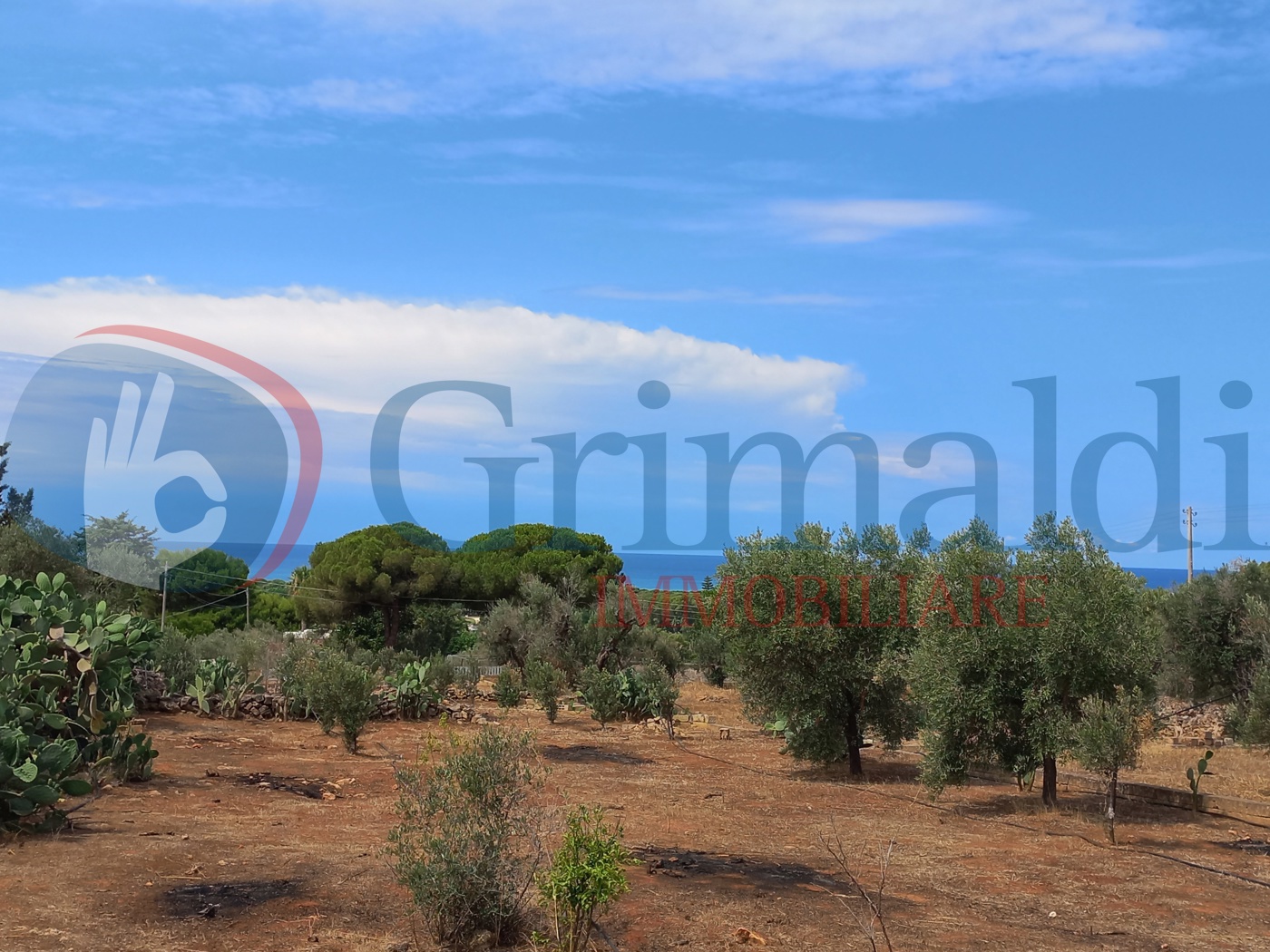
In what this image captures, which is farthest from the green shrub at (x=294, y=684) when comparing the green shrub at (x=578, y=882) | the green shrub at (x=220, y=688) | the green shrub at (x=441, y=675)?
the green shrub at (x=578, y=882)

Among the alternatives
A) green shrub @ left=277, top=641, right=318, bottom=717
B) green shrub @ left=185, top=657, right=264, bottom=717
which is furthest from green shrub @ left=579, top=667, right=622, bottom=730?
green shrub @ left=185, top=657, right=264, bottom=717

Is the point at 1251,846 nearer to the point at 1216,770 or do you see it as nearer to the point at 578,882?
the point at 1216,770

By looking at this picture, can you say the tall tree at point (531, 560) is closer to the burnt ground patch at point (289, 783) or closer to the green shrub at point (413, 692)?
the green shrub at point (413, 692)

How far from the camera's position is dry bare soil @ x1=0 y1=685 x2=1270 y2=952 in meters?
7.66

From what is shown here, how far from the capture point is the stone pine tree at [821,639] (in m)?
17.1

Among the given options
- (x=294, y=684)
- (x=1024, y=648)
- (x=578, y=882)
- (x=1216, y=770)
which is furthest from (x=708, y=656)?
(x=578, y=882)

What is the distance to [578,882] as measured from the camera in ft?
21.6

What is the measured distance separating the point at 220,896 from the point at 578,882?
3.55 m

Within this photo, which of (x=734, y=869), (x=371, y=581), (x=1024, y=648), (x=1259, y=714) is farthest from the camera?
(x=371, y=581)

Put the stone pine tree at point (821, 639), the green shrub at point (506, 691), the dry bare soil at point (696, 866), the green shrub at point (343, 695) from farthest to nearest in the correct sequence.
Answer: the green shrub at point (506, 691) < the green shrub at point (343, 695) < the stone pine tree at point (821, 639) < the dry bare soil at point (696, 866)

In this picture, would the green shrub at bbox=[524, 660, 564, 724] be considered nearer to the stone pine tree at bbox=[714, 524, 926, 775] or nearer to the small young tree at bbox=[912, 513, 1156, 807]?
the stone pine tree at bbox=[714, 524, 926, 775]

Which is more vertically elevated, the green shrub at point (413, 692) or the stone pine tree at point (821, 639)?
the stone pine tree at point (821, 639)

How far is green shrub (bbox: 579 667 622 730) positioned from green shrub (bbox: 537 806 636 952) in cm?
1732

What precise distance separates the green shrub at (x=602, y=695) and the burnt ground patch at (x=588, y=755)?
146 inches
